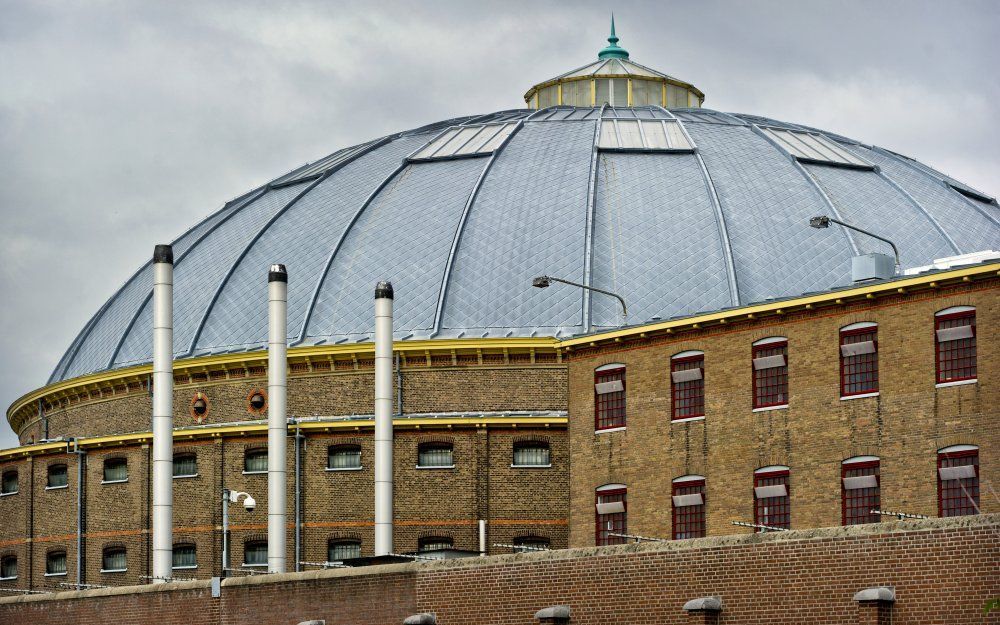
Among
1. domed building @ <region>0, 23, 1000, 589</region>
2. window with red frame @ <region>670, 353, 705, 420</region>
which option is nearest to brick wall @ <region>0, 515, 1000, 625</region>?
window with red frame @ <region>670, 353, 705, 420</region>

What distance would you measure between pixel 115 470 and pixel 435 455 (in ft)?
49.1

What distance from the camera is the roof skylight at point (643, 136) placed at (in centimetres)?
9056

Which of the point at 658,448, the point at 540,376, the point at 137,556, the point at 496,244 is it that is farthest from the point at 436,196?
the point at 658,448

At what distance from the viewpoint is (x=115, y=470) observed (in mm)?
82750

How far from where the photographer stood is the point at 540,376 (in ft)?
254

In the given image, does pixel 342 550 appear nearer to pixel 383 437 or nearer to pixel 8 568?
pixel 383 437

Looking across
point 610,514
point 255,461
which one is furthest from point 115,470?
point 610,514

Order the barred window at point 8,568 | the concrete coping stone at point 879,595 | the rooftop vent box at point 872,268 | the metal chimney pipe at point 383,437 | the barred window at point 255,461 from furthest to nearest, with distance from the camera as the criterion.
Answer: the barred window at point 8,568, the barred window at point 255,461, the metal chimney pipe at point 383,437, the rooftop vent box at point 872,268, the concrete coping stone at point 879,595

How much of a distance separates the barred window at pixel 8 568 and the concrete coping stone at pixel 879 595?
5374 centimetres

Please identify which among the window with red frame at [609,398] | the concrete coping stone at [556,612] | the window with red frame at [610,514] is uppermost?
the window with red frame at [609,398]

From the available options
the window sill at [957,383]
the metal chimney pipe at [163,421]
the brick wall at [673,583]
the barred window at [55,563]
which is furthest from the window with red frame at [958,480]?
the barred window at [55,563]

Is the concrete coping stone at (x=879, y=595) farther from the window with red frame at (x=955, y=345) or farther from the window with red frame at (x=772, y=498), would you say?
the window with red frame at (x=772, y=498)

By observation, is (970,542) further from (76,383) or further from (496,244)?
(76,383)

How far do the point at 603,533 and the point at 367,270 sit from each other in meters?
22.0
